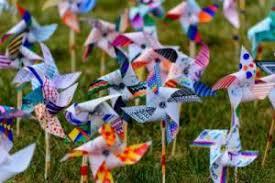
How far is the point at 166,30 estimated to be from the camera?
744 centimetres

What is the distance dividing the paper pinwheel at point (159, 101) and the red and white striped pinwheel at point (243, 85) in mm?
203

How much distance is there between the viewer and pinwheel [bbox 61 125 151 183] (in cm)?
367

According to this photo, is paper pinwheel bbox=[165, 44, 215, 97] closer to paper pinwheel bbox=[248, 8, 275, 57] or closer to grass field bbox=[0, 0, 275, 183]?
grass field bbox=[0, 0, 275, 183]

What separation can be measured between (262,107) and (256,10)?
2442 mm

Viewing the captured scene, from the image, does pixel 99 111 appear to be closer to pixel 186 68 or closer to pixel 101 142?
pixel 101 142

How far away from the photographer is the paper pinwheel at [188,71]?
4.68 m

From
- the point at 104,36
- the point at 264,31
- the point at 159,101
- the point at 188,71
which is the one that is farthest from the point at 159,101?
the point at 104,36

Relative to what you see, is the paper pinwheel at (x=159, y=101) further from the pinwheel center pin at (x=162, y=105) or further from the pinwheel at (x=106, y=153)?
the pinwheel at (x=106, y=153)

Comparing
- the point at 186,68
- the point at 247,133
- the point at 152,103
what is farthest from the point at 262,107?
the point at 152,103

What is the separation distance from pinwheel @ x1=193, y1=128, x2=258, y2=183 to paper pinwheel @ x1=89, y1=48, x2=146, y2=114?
47cm

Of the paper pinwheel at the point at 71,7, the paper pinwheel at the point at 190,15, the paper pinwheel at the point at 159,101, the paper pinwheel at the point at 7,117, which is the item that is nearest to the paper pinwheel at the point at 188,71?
the paper pinwheel at the point at 159,101

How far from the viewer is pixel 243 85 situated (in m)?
4.21

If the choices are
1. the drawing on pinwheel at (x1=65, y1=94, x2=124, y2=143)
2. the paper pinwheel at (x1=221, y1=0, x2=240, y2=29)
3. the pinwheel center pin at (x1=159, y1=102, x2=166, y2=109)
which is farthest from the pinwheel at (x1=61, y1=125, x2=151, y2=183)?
the paper pinwheel at (x1=221, y1=0, x2=240, y2=29)

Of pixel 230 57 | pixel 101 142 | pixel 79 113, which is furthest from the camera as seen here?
pixel 230 57
